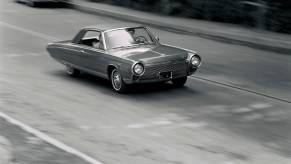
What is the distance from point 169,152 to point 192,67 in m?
4.33

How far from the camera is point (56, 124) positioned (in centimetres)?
1074

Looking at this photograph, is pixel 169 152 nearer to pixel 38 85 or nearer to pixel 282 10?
pixel 38 85

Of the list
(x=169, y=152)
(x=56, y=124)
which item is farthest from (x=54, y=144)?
(x=169, y=152)

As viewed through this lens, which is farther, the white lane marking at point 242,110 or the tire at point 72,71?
the tire at point 72,71

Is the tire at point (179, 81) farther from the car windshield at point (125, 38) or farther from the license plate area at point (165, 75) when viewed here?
the car windshield at point (125, 38)

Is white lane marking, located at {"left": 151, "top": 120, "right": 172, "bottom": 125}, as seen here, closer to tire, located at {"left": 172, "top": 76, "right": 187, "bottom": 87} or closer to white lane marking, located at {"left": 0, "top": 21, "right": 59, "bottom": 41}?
tire, located at {"left": 172, "top": 76, "right": 187, "bottom": 87}

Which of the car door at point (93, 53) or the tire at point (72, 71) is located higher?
the car door at point (93, 53)

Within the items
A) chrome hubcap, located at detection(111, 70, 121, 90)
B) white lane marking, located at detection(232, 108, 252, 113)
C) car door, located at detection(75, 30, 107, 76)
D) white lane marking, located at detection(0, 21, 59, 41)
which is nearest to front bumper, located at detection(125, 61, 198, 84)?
chrome hubcap, located at detection(111, 70, 121, 90)

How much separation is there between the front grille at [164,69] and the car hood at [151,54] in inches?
4.3

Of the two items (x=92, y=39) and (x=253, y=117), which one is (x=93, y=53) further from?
(x=253, y=117)

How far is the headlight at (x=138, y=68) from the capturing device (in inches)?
487

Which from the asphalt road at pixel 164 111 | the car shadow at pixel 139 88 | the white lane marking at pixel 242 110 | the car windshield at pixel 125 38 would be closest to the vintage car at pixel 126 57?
the car windshield at pixel 125 38

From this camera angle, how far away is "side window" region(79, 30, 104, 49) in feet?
45.2

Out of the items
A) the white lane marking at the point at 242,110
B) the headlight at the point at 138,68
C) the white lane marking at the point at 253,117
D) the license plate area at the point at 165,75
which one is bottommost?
the white lane marking at the point at 242,110
